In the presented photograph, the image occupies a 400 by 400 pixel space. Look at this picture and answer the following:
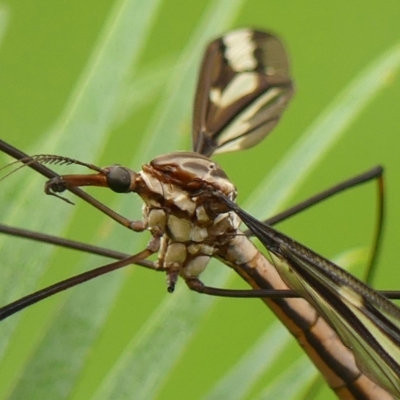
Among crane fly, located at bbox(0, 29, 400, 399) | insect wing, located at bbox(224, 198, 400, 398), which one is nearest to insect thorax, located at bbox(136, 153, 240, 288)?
crane fly, located at bbox(0, 29, 400, 399)

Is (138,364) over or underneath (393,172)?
underneath

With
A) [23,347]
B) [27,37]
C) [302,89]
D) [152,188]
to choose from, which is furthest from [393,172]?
[152,188]

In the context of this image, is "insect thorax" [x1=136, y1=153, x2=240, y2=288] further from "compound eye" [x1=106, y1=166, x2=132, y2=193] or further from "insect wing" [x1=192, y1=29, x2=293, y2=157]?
"insect wing" [x1=192, y1=29, x2=293, y2=157]

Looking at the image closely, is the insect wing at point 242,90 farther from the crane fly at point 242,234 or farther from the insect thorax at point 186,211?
the insect thorax at point 186,211

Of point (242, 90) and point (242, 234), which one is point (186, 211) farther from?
point (242, 90)

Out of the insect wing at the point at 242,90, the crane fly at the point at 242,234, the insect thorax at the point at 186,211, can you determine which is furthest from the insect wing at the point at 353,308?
the insect wing at the point at 242,90

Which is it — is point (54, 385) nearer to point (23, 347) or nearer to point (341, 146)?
point (23, 347)
